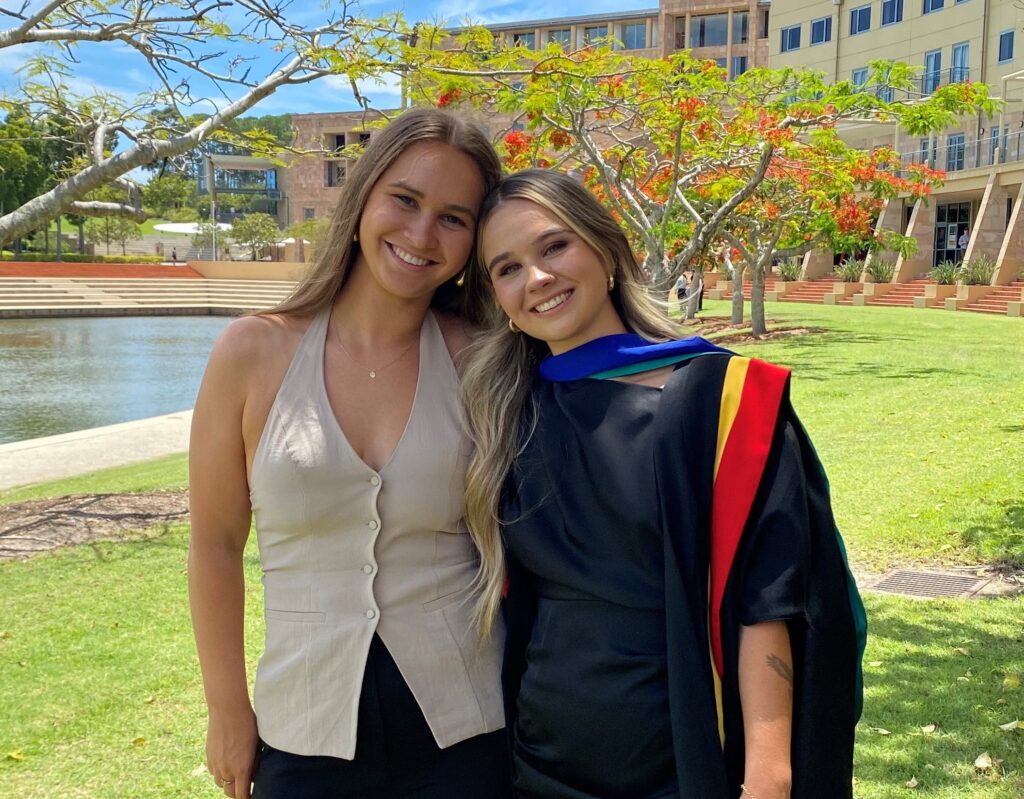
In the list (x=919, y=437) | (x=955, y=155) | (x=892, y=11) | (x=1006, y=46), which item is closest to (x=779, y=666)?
(x=919, y=437)

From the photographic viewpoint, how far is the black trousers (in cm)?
198

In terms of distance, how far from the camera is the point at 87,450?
11414 mm

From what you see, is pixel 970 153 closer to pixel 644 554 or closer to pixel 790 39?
pixel 790 39

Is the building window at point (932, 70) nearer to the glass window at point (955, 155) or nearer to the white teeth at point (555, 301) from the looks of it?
the glass window at point (955, 155)

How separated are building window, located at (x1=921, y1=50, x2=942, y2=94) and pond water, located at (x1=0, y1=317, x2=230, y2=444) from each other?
26.8m

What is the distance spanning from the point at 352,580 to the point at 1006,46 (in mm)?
37870

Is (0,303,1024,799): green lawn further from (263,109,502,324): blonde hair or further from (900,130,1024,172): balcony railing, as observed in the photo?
(900,130,1024,172): balcony railing

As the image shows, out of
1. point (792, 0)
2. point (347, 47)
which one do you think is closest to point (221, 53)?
point (347, 47)

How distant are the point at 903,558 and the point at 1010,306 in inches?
760

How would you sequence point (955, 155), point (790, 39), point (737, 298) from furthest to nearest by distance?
point (790, 39), point (955, 155), point (737, 298)

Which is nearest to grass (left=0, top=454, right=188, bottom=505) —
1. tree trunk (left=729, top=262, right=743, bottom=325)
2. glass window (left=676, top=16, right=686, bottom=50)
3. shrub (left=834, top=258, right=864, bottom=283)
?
tree trunk (left=729, top=262, right=743, bottom=325)

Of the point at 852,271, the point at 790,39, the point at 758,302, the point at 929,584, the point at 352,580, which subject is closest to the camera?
the point at 352,580

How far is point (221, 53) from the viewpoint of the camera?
7.90m

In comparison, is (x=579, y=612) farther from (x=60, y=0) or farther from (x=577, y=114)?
(x=577, y=114)
